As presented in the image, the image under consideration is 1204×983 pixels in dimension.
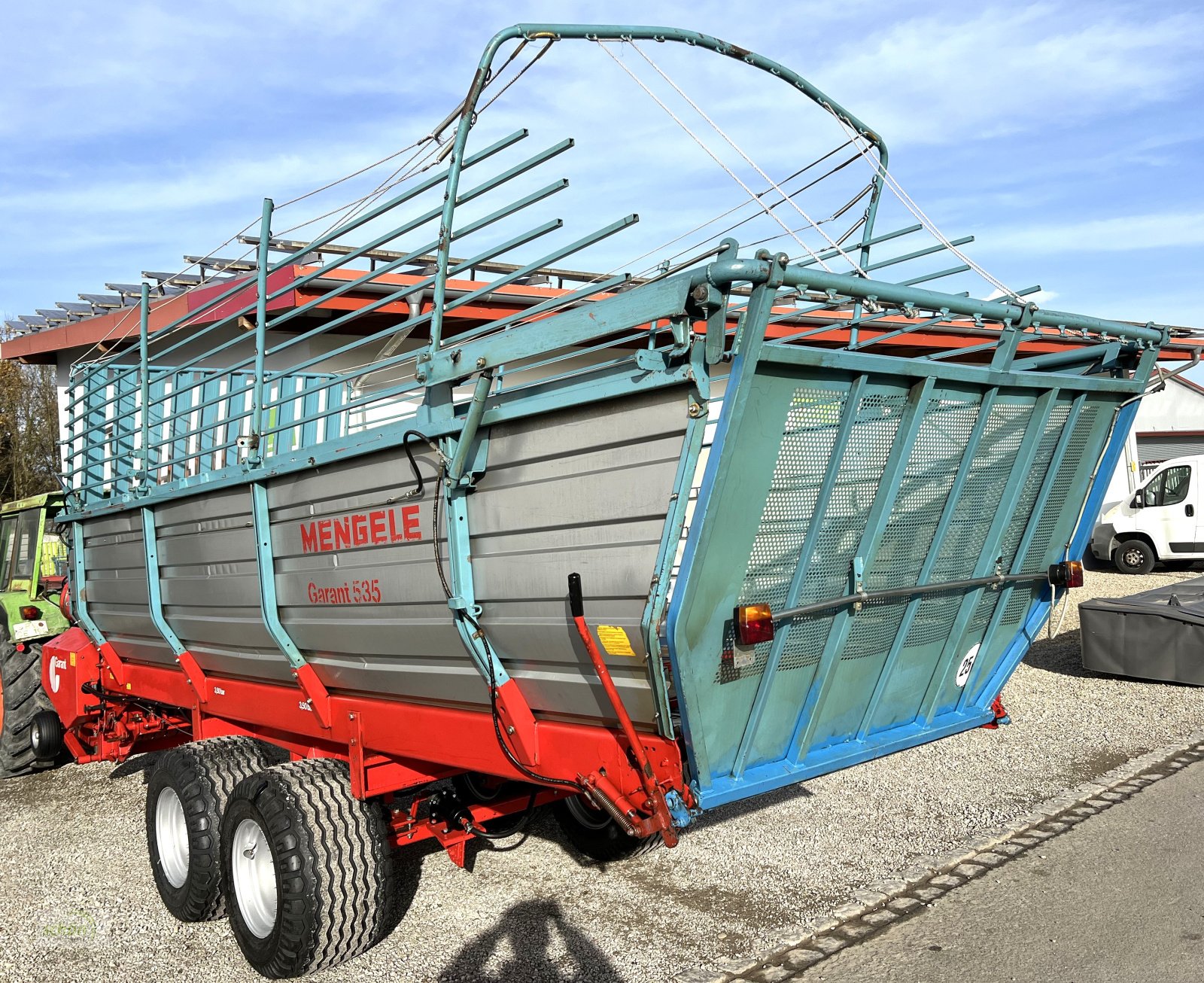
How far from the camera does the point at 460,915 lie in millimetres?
4551

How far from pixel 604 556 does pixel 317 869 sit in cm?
181

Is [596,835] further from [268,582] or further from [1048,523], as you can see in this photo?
[1048,523]

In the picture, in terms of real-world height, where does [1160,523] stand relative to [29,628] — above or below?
above

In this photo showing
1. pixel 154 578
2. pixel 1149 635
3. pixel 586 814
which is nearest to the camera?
pixel 586 814

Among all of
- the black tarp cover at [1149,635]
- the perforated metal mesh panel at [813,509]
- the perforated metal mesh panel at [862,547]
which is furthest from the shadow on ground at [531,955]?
the black tarp cover at [1149,635]

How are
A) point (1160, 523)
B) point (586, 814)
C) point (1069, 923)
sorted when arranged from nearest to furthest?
point (1069, 923)
point (586, 814)
point (1160, 523)

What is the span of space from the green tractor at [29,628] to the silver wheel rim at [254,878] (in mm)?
3256

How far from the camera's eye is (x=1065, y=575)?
419cm

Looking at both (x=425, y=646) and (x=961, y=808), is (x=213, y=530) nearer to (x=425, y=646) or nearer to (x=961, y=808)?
(x=425, y=646)

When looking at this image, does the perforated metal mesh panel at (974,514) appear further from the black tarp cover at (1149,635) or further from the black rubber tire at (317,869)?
the black tarp cover at (1149,635)

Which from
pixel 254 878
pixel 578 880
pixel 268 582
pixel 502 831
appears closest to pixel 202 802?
pixel 254 878

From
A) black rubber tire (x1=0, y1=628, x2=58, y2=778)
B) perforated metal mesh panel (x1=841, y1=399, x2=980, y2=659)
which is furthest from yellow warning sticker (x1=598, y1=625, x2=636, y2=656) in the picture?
black rubber tire (x1=0, y1=628, x2=58, y2=778)

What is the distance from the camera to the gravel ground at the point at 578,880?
4.14 metres

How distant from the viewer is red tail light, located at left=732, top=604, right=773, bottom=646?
3023 millimetres
